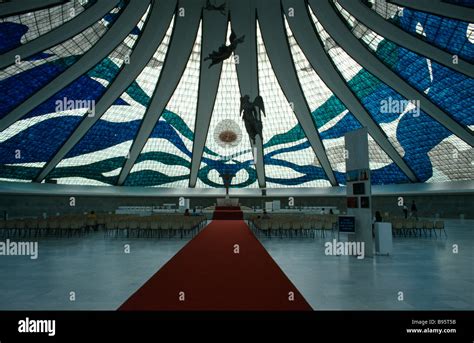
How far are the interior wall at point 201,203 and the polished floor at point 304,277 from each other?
18.8m

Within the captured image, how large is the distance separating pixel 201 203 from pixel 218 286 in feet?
114

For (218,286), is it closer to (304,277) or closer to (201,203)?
(304,277)

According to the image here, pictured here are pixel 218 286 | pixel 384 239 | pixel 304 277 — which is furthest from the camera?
pixel 384 239

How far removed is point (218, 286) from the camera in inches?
→ 270

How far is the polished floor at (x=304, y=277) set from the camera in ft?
19.4

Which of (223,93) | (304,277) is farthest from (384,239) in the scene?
(223,93)

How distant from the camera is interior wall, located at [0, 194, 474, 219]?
92.4 feet

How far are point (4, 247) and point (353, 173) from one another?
1358 centimetres

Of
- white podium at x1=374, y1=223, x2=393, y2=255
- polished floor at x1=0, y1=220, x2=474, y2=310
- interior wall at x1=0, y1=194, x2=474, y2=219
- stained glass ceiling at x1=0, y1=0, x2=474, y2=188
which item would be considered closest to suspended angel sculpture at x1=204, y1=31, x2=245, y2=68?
stained glass ceiling at x1=0, y1=0, x2=474, y2=188

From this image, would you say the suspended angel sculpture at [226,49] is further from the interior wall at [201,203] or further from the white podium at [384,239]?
the interior wall at [201,203]

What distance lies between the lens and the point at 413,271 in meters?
8.49

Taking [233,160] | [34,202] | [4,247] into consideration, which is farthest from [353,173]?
[34,202]

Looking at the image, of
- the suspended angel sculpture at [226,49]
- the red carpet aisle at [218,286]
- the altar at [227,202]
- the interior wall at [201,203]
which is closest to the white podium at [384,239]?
the red carpet aisle at [218,286]
